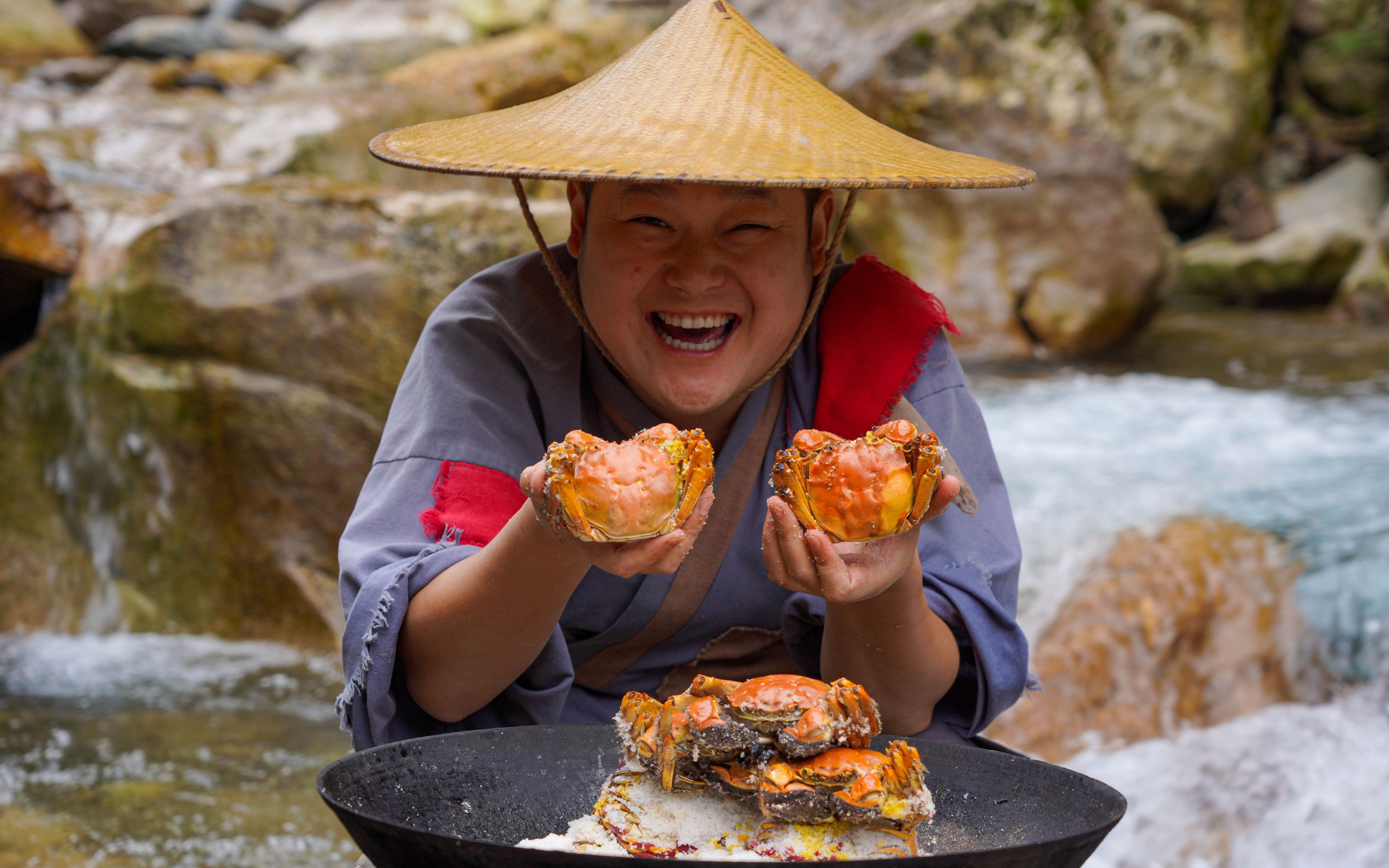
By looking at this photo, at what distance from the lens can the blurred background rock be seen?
3.62m

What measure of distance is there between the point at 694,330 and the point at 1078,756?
2480mm

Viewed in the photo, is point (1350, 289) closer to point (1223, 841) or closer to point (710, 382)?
point (1223, 841)

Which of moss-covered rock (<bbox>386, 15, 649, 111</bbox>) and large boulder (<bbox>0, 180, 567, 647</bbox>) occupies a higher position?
moss-covered rock (<bbox>386, 15, 649, 111</bbox>)

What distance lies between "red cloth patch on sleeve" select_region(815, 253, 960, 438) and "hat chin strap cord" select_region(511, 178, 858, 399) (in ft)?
0.23

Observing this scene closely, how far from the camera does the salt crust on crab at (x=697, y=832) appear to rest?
1422 mm

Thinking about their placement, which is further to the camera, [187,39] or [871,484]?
[187,39]

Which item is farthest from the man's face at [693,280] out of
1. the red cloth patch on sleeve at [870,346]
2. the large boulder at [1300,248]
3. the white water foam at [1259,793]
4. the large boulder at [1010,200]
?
the large boulder at [1300,248]

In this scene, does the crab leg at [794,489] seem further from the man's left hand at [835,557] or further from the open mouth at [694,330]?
the open mouth at [694,330]

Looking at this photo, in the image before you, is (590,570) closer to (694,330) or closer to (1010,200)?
(694,330)

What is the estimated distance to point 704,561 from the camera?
77.5 inches

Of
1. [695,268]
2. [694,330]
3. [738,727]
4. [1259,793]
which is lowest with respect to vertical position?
[1259,793]

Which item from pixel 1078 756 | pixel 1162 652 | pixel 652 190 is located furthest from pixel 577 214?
pixel 1162 652

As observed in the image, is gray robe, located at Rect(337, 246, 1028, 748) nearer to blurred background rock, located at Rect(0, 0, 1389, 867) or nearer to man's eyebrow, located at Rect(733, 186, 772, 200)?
man's eyebrow, located at Rect(733, 186, 772, 200)

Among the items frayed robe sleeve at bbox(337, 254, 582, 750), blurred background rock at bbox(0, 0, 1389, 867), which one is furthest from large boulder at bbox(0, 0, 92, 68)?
frayed robe sleeve at bbox(337, 254, 582, 750)
